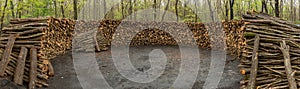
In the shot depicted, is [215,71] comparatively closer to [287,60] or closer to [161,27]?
[287,60]

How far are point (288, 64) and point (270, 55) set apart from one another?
0.60 m

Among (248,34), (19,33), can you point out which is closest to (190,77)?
(248,34)

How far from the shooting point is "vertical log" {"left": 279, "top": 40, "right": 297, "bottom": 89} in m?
6.96

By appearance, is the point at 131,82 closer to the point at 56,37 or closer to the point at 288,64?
the point at 288,64

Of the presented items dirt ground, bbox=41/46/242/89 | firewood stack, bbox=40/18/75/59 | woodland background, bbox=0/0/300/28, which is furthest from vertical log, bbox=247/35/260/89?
woodland background, bbox=0/0/300/28

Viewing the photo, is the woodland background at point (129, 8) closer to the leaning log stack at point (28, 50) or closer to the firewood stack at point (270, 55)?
the leaning log stack at point (28, 50)

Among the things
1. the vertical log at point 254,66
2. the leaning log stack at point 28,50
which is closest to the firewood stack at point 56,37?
the leaning log stack at point 28,50

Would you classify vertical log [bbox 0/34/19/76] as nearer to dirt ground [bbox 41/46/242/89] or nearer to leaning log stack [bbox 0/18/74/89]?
leaning log stack [bbox 0/18/74/89]

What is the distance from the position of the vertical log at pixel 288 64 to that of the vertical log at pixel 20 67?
696cm

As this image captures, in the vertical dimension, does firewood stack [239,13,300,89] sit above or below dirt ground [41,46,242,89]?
above

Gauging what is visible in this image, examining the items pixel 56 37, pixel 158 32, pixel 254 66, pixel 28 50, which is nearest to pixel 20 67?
pixel 28 50

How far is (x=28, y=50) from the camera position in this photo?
29.2ft

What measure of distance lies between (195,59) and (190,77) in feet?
12.7

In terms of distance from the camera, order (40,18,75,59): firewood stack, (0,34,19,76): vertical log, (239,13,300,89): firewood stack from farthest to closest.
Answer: (40,18,75,59): firewood stack → (0,34,19,76): vertical log → (239,13,300,89): firewood stack
